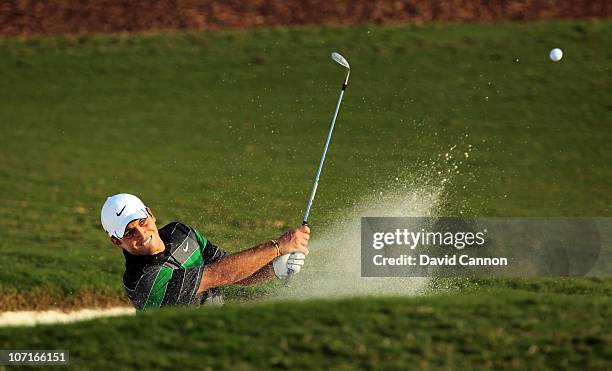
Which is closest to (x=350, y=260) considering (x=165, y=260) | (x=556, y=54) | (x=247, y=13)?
(x=165, y=260)

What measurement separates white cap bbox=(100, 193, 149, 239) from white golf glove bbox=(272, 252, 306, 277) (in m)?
1.15

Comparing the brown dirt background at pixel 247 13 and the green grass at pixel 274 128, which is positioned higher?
the brown dirt background at pixel 247 13

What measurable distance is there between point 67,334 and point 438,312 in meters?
2.86

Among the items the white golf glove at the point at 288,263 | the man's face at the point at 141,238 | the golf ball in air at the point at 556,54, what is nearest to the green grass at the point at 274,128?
the golf ball in air at the point at 556,54

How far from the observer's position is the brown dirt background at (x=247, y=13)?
945 inches

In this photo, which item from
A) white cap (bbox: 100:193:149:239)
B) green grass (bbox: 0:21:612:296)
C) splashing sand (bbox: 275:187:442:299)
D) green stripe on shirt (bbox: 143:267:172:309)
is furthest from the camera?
green grass (bbox: 0:21:612:296)

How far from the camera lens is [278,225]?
50.7 ft

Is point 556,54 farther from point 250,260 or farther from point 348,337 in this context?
point 348,337

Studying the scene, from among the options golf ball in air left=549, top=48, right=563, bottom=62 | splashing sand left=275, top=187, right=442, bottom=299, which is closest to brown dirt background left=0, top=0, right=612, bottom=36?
golf ball in air left=549, top=48, right=563, bottom=62

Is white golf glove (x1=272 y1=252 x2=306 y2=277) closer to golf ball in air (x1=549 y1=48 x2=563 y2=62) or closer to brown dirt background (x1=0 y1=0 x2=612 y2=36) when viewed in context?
golf ball in air (x1=549 y1=48 x2=563 y2=62)

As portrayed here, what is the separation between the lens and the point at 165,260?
9.46 metres

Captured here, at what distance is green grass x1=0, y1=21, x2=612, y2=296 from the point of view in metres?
16.3

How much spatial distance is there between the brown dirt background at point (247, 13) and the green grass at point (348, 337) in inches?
612

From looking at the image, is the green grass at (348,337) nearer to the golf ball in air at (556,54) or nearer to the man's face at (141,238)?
the man's face at (141,238)
